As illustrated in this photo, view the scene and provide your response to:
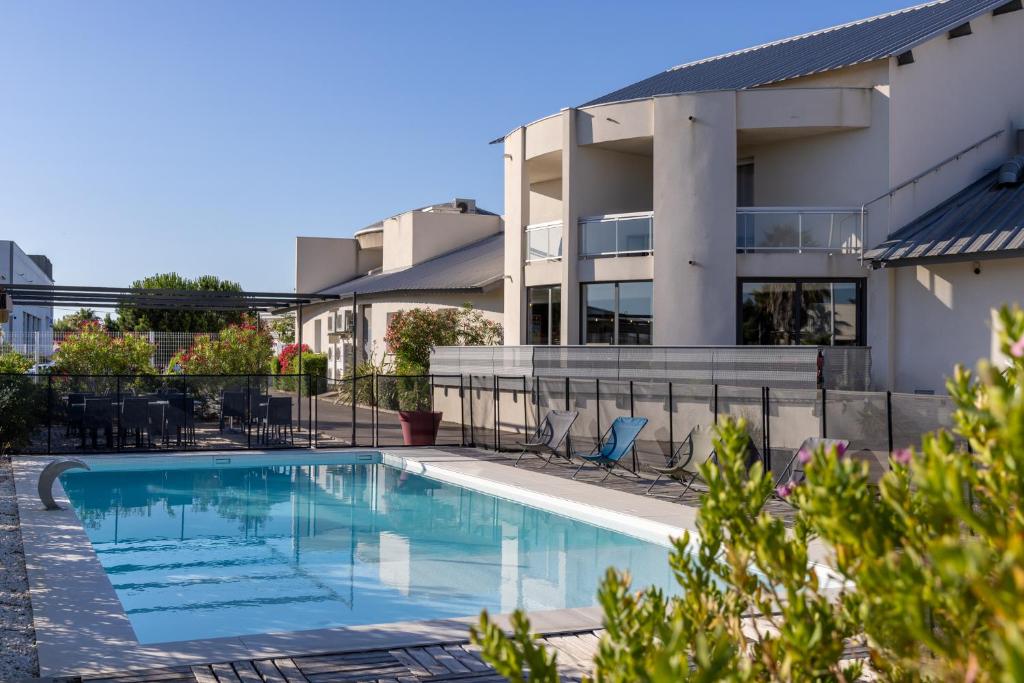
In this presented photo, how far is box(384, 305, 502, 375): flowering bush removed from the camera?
93.9 ft

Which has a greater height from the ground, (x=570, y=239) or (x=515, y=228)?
(x=515, y=228)

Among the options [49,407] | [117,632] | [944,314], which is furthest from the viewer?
[944,314]

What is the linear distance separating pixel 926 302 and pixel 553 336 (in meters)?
8.10

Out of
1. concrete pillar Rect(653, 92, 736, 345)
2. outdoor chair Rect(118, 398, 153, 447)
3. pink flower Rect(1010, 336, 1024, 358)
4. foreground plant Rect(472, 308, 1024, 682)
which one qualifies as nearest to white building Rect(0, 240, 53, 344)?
outdoor chair Rect(118, 398, 153, 447)

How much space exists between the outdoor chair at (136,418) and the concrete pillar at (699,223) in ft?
33.8

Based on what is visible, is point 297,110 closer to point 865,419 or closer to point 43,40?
point 43,40

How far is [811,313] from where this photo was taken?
20469 millimetres

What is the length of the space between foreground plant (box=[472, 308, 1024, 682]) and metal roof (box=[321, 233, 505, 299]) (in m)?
24.0

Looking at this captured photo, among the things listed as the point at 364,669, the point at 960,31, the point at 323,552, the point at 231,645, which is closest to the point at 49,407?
the point at 323,552

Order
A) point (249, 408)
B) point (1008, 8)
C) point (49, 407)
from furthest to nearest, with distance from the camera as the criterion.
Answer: point (1008, 8) → point (249, 408) → point (49, 407)

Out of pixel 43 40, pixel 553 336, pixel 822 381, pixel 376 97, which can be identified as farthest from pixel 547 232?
pixel 43 40

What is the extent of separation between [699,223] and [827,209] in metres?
2.54

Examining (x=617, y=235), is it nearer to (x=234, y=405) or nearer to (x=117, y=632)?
(x=234, y=405)

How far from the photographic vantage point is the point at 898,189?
20.0 metres
